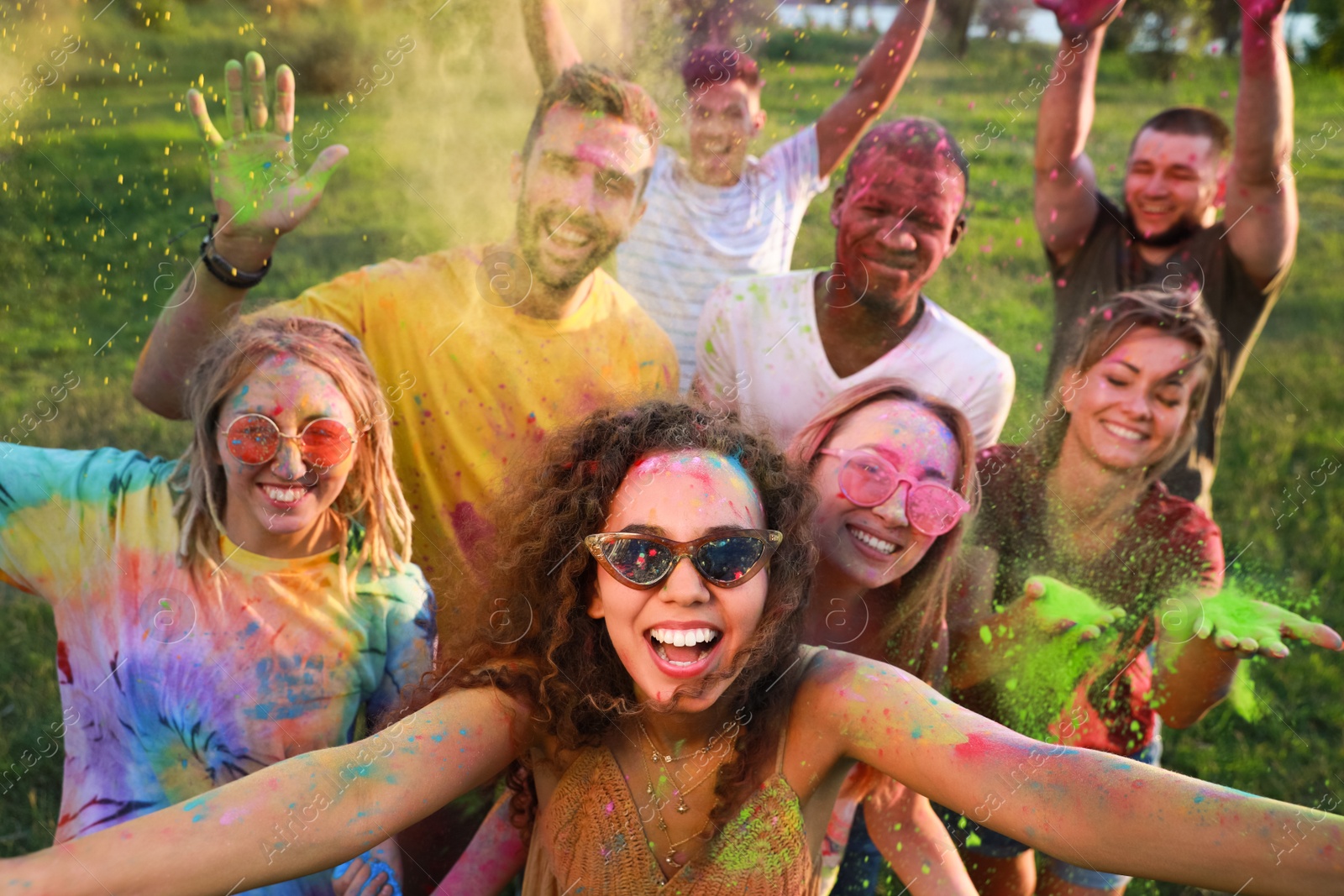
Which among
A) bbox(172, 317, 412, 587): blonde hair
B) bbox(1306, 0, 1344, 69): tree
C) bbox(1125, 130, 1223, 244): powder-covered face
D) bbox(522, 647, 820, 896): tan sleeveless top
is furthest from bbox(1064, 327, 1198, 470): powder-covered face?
bbox(1306, 0, 1344, 69): tree

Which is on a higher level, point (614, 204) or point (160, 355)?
point (614, 204)

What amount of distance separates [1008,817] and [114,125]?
10.00 ft

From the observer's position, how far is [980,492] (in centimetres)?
326

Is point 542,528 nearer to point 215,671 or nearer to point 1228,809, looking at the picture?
point 215,671

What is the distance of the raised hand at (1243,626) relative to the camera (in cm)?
295

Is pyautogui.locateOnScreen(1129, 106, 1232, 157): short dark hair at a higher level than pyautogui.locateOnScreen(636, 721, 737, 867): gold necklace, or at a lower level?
higher

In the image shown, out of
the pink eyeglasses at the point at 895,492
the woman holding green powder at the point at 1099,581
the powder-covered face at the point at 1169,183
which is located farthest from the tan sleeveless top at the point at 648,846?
the powder-covered face at the point at 1169,183

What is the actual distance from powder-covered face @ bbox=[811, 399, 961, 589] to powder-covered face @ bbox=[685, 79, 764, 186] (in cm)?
109

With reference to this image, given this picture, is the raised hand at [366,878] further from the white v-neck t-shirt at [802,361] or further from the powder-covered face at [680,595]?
the white v-neck t-shirt at [802,361]

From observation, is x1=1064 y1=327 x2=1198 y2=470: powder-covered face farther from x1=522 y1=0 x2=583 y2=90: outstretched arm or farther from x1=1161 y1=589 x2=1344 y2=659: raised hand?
x1=522 y1=0 x2=583 y2=90: outstretched arm

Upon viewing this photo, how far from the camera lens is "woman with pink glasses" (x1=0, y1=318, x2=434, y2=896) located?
2.75 meters

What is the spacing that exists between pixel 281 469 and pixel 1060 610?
2.28 meters

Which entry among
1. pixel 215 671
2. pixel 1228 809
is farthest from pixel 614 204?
pixel 1228 809

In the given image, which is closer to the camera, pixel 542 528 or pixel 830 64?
pixel 542 528
